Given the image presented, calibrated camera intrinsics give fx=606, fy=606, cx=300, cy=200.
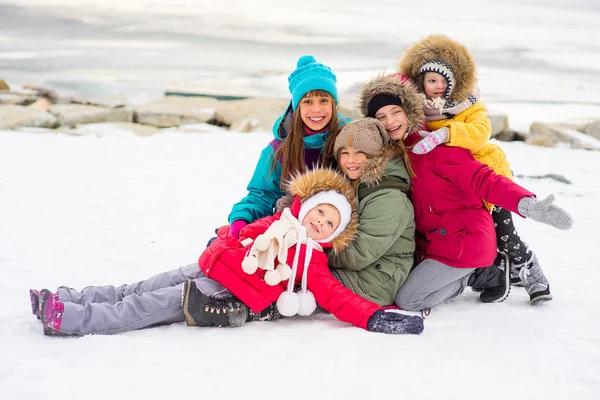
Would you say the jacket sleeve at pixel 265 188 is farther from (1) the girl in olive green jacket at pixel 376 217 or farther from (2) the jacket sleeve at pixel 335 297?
(2) the jacket sleeve at pixel 335 297

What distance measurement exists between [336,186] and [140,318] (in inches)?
41.1

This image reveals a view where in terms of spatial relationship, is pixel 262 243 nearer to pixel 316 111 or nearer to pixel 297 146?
pixel 297 146

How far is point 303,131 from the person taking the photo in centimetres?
327

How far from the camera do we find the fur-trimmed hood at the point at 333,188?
277 cm

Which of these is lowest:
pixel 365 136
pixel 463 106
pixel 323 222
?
pixel 323 222

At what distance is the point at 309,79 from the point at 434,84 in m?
0.65

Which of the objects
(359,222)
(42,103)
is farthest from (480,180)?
(42,103)

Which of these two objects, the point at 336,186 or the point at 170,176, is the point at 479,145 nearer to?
the point at 336,186

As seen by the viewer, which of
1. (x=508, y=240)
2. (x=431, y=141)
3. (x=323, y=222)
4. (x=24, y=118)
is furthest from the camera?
(x=24, y=118)

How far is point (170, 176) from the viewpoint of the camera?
735 cm

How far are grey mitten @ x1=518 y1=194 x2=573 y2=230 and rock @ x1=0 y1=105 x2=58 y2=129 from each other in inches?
466

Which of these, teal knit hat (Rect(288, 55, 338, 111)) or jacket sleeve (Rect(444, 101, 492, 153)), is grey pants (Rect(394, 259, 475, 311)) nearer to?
jacket sleeve (Rect(444, 101, 492, 153))

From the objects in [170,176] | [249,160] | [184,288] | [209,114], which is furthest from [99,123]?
[184,288]

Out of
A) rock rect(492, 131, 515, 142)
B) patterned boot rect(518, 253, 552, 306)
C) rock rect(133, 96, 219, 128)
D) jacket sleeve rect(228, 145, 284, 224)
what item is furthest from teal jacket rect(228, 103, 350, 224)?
rock rect(133, 96, 219, 128)
